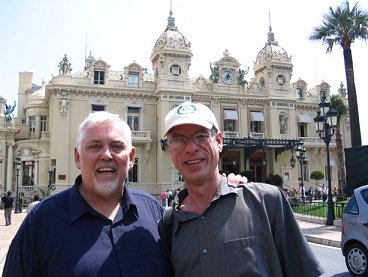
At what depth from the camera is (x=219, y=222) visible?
2363mm

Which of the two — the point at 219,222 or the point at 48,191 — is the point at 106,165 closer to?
the point at 219,222

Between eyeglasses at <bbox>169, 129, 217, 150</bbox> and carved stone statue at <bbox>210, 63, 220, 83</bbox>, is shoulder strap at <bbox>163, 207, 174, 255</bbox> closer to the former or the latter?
eyeglasses at <bbox>169, 129, 217, 150</bbox>

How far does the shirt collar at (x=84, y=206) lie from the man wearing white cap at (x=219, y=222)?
14.9 inches

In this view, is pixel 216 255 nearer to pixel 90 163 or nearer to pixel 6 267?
pixel 90 163

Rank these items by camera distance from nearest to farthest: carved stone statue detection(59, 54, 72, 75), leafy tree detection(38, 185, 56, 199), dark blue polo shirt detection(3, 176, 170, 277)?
dark blue polo shirt detection(3, 176, 170, 277)
leafy tree detection(38, 185, 56, 199)
carved stone statue detection(59, 54, 72, 75)

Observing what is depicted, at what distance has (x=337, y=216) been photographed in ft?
60.1

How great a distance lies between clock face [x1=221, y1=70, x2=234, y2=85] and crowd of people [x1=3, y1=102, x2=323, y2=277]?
37.1m

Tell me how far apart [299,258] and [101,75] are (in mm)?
35716

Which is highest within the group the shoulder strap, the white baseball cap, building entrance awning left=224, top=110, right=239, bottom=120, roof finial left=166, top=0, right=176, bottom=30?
roof finial left=166, top=0, right=176, bottom=30

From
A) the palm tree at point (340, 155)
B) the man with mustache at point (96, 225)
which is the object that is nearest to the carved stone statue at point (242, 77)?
the palm tree at point (340, 155)

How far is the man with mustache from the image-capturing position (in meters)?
2.53

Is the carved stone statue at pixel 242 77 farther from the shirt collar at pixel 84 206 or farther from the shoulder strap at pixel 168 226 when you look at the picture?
the shoulder strap at pixel 168 226

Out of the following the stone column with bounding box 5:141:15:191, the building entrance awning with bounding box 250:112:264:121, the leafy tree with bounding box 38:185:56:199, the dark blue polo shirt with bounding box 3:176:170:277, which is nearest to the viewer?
the dark blue polo shirt with bounding box 3:176:170:277

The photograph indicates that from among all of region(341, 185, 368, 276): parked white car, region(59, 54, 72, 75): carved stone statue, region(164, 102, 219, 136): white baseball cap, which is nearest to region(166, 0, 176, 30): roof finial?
region(59, 54, 72, 75): carved stone statue
